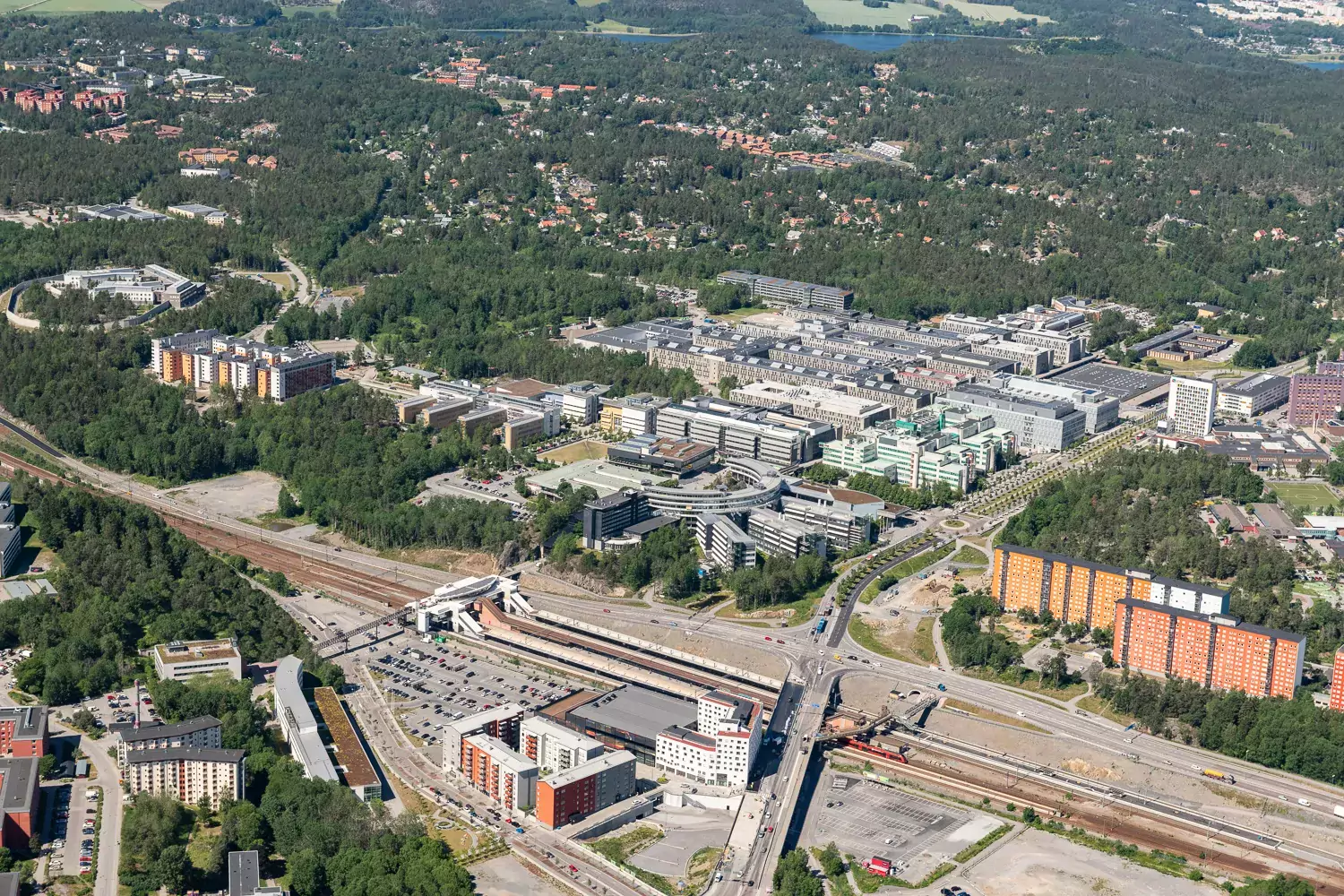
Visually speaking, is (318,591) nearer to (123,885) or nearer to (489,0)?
(123,885)

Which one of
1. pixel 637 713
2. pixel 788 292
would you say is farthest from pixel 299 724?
pixel 788 292

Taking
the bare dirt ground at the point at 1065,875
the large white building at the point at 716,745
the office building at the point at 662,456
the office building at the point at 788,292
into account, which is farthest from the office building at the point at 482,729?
the office building at the point at 788,292

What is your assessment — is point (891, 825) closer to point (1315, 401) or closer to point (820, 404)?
point (820, 404)

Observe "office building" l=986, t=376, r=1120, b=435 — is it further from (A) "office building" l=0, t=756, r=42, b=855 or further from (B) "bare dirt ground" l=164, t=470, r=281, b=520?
(A) "office building" l=0, t=756, r=42, b=855

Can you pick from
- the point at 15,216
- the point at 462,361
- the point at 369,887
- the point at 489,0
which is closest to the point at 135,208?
the point at 15,216

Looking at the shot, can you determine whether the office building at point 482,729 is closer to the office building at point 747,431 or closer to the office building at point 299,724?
the office building at point 299,724

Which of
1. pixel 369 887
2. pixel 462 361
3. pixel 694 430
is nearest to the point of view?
pixel 369 887
